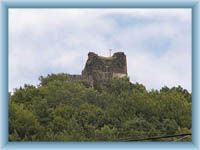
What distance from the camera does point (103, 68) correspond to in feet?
14.9

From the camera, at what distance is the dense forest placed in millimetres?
4343

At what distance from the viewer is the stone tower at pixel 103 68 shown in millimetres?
4270

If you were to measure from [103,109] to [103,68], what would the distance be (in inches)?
24.7

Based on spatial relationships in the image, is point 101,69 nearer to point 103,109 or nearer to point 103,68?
point 103,68

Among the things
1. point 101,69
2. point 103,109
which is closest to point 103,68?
point 101,69

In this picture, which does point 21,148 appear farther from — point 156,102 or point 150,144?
point 156,102

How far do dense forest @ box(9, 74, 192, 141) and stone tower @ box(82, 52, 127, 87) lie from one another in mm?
81

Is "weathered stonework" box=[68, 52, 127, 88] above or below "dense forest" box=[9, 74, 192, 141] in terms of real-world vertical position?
above

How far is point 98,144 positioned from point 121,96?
405 centimetres

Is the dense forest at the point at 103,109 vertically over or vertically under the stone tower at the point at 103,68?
under

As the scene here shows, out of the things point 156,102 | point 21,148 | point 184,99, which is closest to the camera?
point 21,148

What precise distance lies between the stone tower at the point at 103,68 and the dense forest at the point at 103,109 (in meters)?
0.08
